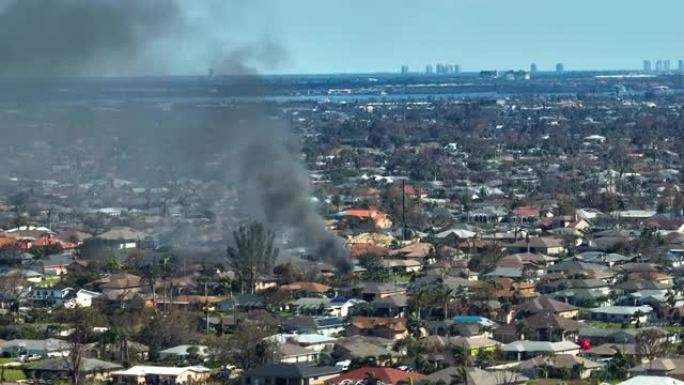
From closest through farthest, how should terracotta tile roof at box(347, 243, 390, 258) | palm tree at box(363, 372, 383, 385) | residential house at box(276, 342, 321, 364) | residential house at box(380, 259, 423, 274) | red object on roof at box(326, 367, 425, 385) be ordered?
1. palm tree at box(363, 372, 383, 385)
2. red object on roof at box(326, 367, 425, 385)
3. residential house at box(276, 342, 321, 364)
4. residential house at box(380, 259, 423, 274)
5. terracotta tile roof at box(347, 243, 390, 258)

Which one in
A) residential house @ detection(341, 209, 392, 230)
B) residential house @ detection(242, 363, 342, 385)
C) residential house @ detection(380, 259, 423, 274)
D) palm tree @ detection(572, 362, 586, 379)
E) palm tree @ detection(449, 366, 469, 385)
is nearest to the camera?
palm tree @ detection(449, 366, 469, 385)

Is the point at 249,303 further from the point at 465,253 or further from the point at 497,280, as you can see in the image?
the point at 465,253

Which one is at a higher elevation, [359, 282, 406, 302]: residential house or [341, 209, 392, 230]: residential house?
[359, 282, 406, 302]: residential house

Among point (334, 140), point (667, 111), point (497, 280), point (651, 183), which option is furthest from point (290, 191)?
point (667, 111)

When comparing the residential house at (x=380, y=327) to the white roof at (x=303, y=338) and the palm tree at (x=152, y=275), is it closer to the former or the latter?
the white roof at (x=303, y=338)

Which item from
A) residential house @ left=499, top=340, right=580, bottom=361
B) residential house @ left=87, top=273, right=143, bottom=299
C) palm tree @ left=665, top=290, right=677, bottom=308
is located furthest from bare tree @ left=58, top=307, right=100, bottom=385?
palm tree @ left=665, top=290, right=677, bottom=308

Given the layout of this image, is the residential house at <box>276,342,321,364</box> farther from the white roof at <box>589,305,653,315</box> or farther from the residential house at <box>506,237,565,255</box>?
the residential house at <box>506,237,565,255</box>

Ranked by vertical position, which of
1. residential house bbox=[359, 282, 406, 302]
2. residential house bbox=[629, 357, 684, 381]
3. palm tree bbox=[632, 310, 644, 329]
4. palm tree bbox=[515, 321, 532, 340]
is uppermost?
residential house bbox=[629, 357, 684, 381]
